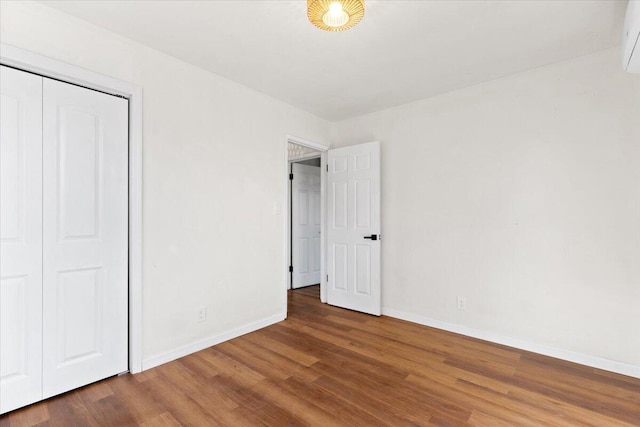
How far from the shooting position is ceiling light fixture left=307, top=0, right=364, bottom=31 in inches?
62.2

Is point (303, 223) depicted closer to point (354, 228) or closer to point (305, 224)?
point (305, 224)

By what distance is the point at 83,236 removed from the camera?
7.09 feet

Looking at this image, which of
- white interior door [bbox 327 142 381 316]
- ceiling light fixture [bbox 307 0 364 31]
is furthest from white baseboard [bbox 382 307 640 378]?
ceiling light fixture [bbox 307 0 364 31]

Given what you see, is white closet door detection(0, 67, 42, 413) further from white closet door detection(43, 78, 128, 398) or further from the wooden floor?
the wooden floor

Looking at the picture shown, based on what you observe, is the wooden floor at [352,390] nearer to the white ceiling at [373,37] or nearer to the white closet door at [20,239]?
the white closet door at [20,239]

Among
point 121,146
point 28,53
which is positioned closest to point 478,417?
point 121,146

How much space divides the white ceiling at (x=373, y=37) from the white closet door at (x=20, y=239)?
690 mm

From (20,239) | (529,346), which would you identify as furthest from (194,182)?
(529,346)

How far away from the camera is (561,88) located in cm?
268

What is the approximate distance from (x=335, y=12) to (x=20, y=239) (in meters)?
2.35

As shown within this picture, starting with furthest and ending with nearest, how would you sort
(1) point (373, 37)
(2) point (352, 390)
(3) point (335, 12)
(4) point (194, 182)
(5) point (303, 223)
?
(5) point (303, 223) < (4) point (194, 182) < (1) point (373, 37) < (2) point (352, 390) < (3) point (335, 12)

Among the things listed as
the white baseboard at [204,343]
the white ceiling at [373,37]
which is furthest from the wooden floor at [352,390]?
the white ceiling at [373,37]

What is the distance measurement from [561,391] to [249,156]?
10.8ft

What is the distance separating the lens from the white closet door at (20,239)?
1857 mm
